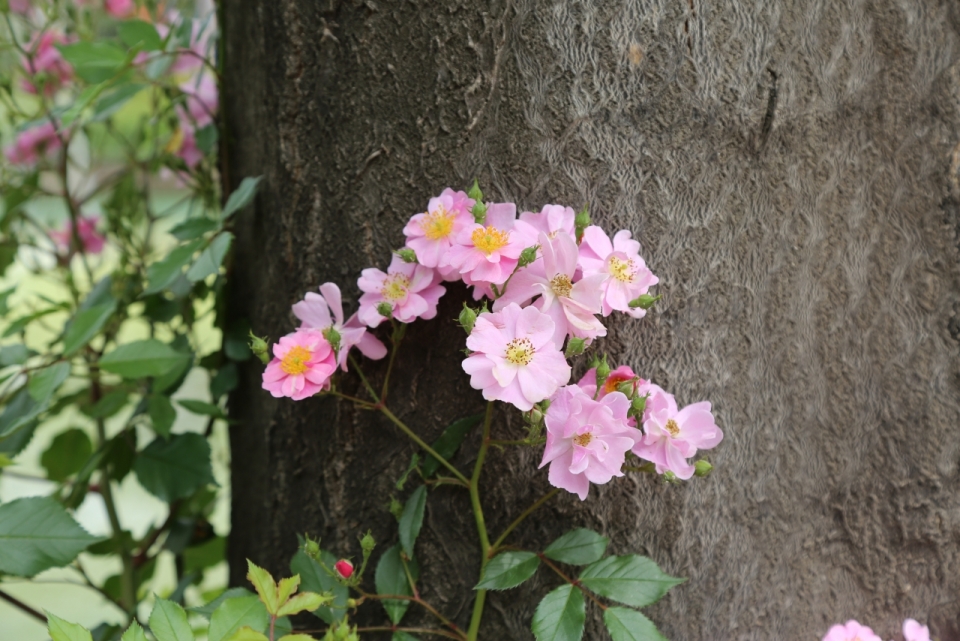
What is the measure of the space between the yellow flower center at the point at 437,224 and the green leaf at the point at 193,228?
390mm

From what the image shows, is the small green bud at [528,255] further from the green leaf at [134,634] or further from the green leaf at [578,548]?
the green leaf at [134,634]

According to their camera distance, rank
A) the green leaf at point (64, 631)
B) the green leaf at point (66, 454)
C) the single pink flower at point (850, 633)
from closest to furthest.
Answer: the green leaf at point (64, 631)
the single pink flower at point (850, 633)
the green leaf at point (66, 454)

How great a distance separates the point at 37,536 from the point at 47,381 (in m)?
0.18

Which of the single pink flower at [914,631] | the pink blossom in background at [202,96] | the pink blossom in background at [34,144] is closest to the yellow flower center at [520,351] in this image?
the single pink flower at [914,631]

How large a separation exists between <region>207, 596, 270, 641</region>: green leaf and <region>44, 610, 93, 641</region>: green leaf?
0.28 feet

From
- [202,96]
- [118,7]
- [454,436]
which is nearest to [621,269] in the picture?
[454,436]

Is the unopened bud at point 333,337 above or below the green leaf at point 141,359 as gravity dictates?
above

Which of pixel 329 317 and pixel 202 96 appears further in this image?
pixel 202 96

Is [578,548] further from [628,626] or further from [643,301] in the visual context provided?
[643,301]

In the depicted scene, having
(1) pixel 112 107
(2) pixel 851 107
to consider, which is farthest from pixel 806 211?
(1) pixel 112 107

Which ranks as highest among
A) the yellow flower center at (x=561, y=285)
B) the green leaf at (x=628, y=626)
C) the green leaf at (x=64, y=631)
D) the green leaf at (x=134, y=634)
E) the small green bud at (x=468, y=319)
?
the yellow flower center at (x=561, y=285)

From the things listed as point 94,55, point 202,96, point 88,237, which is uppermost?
point 94,55

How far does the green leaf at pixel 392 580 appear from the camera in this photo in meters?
0.71

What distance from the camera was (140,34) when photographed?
926 millimetres
